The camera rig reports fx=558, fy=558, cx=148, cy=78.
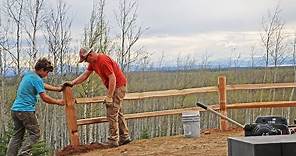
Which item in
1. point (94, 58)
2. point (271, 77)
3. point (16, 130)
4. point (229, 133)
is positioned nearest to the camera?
point (16, 130)

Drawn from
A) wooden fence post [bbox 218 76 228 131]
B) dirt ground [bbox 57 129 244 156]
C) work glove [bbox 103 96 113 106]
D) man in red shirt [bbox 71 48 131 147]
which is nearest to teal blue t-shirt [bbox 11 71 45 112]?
man in red shirt [bbox 71 48 131 147]

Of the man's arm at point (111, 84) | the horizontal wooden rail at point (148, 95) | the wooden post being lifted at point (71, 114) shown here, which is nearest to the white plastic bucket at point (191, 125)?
the horizontal wooden rail at point (148, 95)

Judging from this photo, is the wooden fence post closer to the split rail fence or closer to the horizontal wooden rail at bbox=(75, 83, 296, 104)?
the split rail fence

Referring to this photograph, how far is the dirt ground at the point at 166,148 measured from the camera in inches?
351

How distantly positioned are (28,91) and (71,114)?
1.78 metres

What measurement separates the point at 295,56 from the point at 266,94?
257 centimetres

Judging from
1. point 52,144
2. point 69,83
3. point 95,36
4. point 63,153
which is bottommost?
point 52,144

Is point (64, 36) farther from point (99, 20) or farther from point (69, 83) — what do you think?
point (69, 83)

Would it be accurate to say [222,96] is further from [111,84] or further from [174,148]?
[111,84]

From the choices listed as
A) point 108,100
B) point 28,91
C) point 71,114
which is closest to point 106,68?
point 108,100

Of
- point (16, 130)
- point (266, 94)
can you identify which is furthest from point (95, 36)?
point (16, 130)

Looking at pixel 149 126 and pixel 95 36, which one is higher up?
pixel 95 36

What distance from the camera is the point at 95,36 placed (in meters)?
21.8

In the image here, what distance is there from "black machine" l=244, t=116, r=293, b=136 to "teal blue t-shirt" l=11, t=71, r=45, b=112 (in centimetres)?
314
